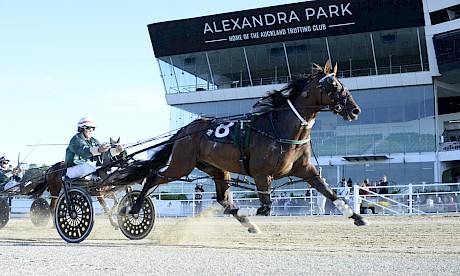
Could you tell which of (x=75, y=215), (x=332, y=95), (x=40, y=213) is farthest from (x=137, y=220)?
(x=40, y=213)

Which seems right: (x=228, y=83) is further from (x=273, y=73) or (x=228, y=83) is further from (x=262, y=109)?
(x=262, y=109)

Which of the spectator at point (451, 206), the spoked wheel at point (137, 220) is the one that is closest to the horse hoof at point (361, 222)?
the spoked wheel at point (137, 220)

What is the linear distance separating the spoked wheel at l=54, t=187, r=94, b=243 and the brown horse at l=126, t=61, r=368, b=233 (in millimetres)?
693

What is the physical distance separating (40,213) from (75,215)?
249 inches

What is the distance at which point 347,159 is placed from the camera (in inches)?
1559

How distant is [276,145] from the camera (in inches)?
391

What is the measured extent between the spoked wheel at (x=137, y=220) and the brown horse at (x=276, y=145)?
29cm

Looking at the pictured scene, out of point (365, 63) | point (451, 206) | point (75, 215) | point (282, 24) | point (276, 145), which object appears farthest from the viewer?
point (365, 63)

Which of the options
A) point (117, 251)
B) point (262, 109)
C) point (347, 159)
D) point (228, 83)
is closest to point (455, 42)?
point (347, 159)

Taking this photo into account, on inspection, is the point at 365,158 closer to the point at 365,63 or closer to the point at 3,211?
the point at 365,63

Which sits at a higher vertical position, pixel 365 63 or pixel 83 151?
pixel 365 63

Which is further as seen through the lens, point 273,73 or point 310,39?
point 273,73

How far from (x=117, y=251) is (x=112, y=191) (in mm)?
2806

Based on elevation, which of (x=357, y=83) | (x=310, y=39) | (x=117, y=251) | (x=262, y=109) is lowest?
(x=117, y=251)
